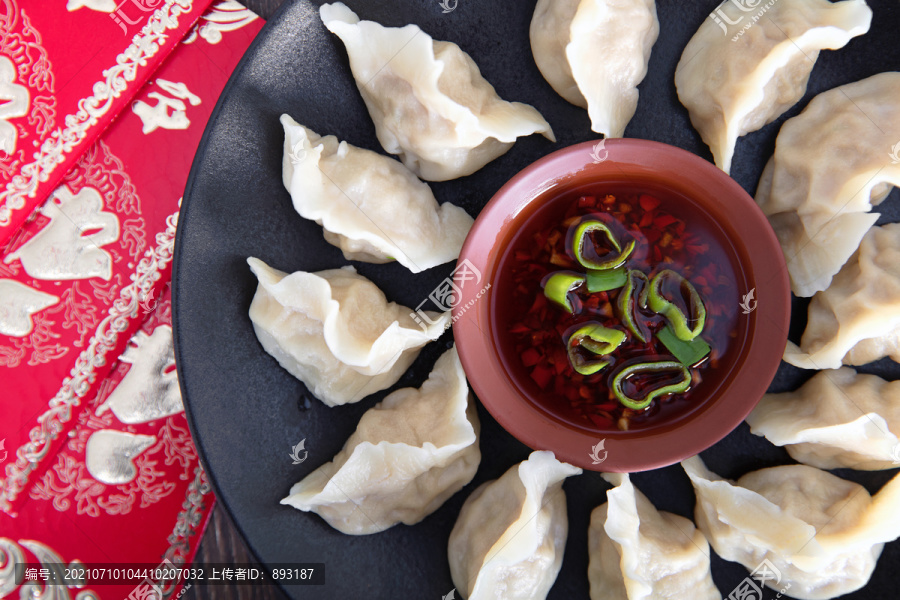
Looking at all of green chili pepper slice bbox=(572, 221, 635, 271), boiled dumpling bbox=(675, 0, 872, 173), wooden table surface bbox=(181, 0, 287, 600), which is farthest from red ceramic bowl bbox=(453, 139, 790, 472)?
wooden table surface bbox=(181, 0, 287, 600)

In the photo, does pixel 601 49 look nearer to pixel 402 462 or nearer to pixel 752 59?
pixel 752 59

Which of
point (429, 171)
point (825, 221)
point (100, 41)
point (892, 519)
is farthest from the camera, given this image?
point (100, 41)

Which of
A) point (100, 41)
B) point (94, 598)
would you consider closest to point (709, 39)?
point (100, 41)

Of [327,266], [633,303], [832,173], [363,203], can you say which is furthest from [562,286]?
[832,173]

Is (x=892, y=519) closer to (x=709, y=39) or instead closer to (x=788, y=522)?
(x=788, y=522)

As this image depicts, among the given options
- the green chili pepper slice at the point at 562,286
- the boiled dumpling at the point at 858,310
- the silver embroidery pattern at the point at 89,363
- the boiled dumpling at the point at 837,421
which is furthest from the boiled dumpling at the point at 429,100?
the boiled dumpling at the point at 837,421

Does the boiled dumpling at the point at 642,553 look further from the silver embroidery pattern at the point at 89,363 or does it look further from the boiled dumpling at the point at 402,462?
the silver embroidery pattern at the point at 89,363
